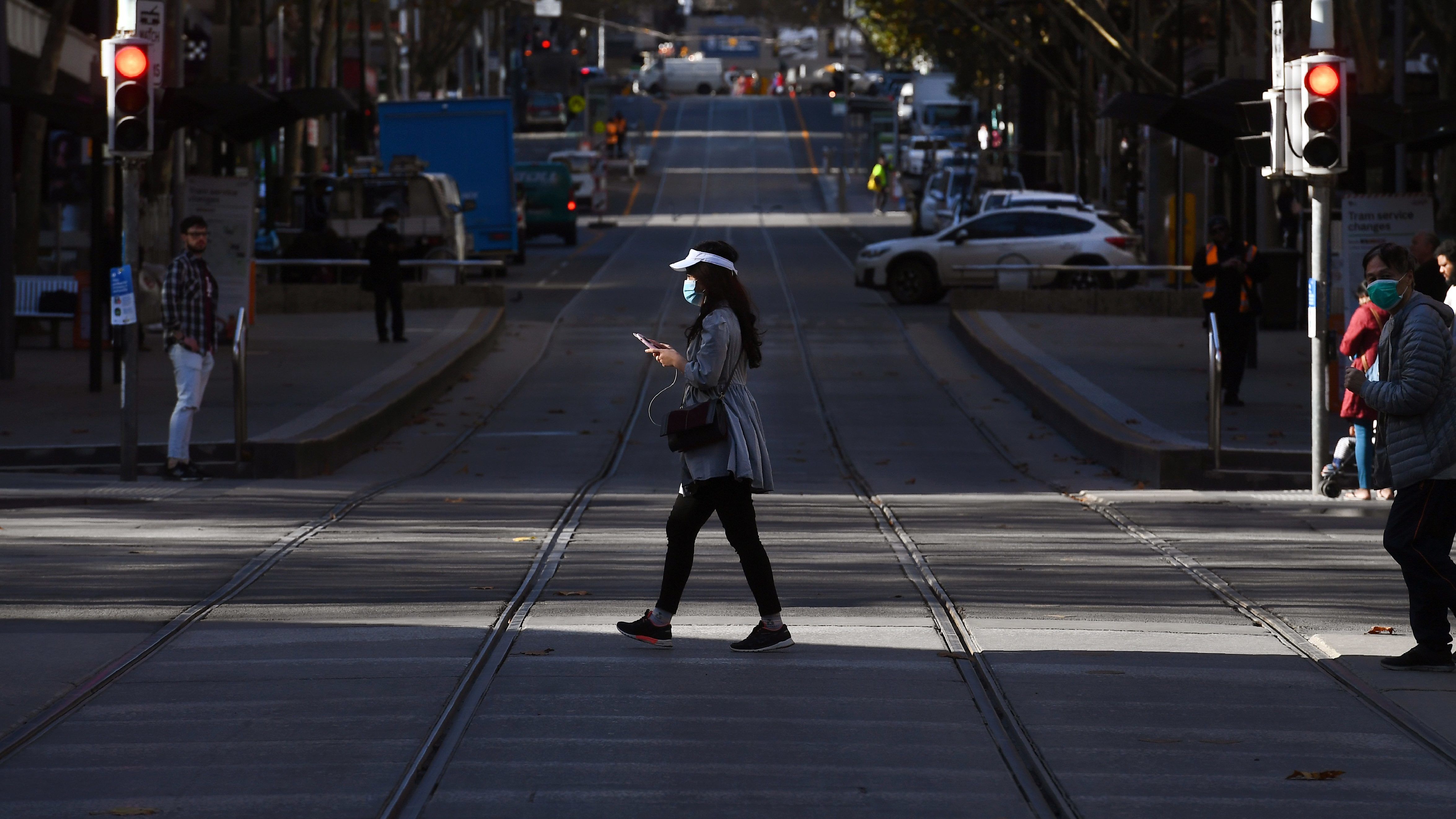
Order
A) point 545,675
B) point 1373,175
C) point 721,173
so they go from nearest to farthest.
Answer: point 545,675 < point 1373,175 < point 721,173

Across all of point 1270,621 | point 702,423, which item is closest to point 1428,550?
point 1270,621

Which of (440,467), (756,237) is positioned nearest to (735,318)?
(440,467)

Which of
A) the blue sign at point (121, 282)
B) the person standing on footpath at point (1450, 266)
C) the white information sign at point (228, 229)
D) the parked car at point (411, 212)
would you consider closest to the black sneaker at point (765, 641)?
the person standing on footpath at point (1450, 266)

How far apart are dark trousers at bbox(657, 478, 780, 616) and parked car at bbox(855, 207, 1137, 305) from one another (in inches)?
965

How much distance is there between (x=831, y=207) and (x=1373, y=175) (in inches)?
1374

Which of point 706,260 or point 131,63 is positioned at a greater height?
point 131,63

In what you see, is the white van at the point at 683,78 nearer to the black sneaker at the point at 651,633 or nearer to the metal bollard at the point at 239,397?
the metal bollard at the point at 239,397

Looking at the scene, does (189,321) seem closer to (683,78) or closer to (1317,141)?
(1317,141)

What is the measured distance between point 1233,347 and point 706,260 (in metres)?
11.9

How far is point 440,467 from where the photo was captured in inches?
660

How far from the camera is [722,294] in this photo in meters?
8.18

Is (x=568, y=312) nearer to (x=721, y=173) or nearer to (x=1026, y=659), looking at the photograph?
(x=1026, y=659)

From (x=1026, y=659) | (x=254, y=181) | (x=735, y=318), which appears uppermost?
(x=254, y=181)

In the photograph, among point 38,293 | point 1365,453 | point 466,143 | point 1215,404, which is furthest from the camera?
point 466,143
